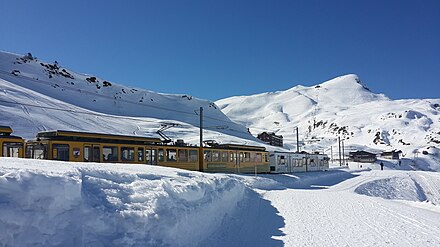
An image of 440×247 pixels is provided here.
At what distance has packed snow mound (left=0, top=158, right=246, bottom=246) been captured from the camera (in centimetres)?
552

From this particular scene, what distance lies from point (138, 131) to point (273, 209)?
206ft

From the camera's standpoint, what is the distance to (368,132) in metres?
163

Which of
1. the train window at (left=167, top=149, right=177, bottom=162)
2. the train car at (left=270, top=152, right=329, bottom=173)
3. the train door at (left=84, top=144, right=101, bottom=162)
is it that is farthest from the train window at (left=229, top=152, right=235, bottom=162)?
the train door at (left=84, top=144, right=101, bottom=162)

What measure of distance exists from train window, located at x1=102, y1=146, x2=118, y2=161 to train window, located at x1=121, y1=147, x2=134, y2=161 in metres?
0.56

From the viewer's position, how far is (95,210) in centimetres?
653

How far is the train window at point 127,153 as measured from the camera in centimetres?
2310

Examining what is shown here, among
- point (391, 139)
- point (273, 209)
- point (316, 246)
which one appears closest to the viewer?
point (316, 246)

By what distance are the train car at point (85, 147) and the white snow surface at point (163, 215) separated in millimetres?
9145

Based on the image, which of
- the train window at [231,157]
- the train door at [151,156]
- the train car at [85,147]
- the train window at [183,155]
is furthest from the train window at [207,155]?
the train car at [85,147]

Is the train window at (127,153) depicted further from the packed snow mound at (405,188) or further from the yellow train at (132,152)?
the packed snow mound at (405,188)

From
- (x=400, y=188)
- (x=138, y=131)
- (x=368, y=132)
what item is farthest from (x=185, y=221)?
(x=368, y=132)

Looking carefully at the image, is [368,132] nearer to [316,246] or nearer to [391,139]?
[391,139]

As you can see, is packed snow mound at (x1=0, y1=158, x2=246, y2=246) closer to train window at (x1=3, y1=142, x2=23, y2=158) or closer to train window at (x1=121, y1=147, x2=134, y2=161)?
train window at (x1=3, y1=142, x2=23, y2=158)

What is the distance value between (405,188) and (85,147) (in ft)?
113
